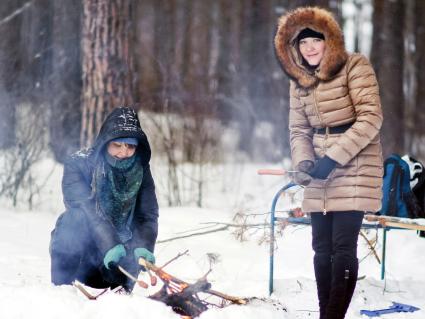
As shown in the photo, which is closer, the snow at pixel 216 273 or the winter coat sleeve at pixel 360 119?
the snow at pixel 216 273

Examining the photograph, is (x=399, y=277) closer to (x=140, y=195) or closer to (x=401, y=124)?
(x=140, y=195)

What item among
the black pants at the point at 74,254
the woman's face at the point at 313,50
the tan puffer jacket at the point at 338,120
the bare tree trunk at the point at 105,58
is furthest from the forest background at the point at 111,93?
the black pants at the point at 74,254

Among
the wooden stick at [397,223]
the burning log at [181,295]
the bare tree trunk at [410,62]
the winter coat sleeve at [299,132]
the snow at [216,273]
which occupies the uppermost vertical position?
the bare tree trunk at [410,62]

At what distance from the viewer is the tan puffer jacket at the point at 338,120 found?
3.46 m

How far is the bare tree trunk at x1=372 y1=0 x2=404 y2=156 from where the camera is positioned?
12.5 metres

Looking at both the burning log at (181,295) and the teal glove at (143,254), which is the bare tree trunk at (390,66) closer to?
the teal glove at (143,254)

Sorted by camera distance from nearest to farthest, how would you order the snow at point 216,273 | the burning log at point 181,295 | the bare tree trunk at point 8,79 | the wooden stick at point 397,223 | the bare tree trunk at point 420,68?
the snow at point 216,273, the burning log at point 181,295, the wooden stick at point 397,223, the bare tree trunk at point 8,79, the bare tree trunk at point 420,68

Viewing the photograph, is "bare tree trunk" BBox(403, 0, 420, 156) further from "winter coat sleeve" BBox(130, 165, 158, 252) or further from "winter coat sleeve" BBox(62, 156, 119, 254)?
"winter coat sleeve" BBox(62, 156, 119, 254)

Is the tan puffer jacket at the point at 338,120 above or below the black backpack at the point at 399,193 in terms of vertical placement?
above

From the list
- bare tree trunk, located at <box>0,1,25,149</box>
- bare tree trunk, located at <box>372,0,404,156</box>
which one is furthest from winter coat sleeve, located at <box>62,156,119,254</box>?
bare tree trunk, located at <box>372,0,404,156</box>

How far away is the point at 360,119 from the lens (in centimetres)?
346

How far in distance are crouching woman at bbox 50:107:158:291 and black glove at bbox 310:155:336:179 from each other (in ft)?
3.12

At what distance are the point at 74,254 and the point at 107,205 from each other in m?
0.35

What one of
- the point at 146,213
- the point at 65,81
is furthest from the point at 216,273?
the point at 65,81
